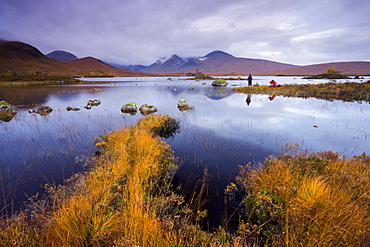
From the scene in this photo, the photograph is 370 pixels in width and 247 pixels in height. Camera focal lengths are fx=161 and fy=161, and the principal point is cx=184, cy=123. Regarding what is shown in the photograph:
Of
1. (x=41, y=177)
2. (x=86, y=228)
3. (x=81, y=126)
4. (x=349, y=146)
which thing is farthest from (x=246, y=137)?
(x=81, y=126)

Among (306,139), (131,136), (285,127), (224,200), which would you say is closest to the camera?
(224,200)

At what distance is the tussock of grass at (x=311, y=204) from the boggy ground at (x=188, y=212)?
20 mm

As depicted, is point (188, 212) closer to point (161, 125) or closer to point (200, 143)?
point (200, 143)

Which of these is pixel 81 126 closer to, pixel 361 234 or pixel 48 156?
pixel 48 156

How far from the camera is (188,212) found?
4.41 metres

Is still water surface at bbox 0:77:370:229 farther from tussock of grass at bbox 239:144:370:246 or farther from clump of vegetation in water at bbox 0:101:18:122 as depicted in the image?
tussock of grass at bbox 239:144:370:246

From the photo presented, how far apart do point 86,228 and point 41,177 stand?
510 cm

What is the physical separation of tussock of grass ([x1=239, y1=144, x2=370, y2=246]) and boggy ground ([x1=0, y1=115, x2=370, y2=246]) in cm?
2

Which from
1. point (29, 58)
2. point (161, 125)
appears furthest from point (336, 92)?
point (29, 58)

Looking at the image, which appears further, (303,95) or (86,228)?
(303,95)

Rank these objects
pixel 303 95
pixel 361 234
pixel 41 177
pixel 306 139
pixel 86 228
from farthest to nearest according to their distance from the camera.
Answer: pixel 303 95
pixel 306 139
pixel 41 177
pixel 86 228
pixel 361 234

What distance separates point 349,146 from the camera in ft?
29.4

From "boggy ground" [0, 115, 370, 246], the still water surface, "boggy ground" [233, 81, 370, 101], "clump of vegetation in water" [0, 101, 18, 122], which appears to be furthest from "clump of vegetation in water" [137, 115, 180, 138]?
"boggy ground" [233, 81, 370, 101]

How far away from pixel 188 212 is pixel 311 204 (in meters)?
2.97
